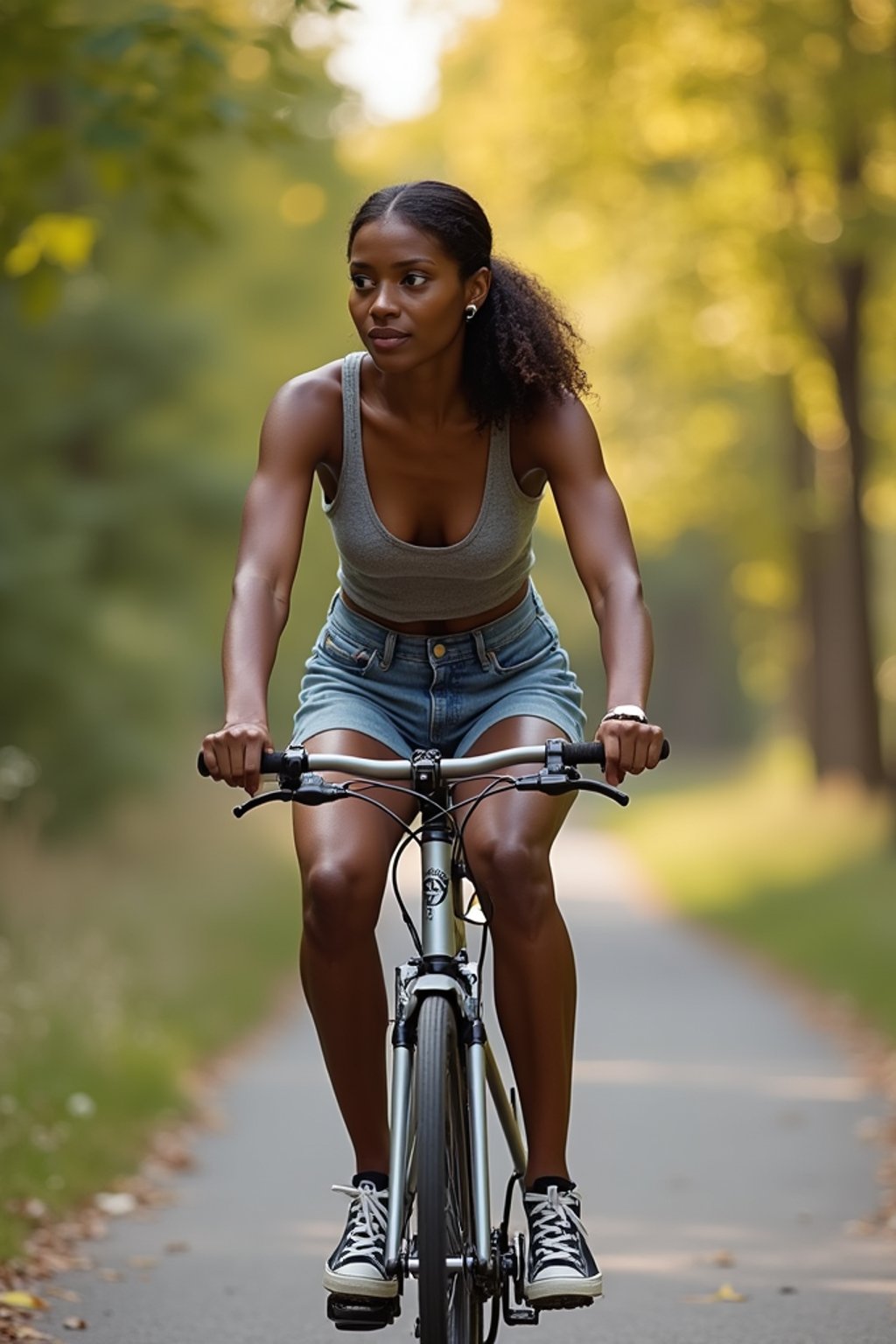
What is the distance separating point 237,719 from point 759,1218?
3.66 m

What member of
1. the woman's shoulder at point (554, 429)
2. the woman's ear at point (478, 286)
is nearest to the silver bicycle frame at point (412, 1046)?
the woman's shoulder at point (554, 429)

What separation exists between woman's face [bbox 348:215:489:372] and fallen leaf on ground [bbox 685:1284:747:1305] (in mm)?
2656

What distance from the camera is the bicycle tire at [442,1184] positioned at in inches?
144

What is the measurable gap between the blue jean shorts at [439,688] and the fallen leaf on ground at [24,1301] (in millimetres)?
1722

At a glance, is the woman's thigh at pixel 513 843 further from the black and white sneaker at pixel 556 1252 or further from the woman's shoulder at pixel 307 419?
the woman's shoulder at pixel 307 419

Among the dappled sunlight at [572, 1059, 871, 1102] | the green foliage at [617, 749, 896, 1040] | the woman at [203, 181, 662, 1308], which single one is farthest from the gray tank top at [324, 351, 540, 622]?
the green foliage at [617, 749, 896, 1040]

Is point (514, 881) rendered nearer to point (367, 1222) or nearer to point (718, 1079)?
point (367, 1222)

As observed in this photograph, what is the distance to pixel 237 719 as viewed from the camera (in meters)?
3.81

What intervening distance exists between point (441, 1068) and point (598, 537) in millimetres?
1001

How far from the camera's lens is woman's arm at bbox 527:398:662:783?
405 cm

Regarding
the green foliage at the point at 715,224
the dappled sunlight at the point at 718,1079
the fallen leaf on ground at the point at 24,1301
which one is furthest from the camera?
the green foliage at the point at 715,224

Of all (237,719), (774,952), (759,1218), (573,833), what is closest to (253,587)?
(237,719)

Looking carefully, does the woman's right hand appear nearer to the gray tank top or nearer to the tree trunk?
the gray tank top

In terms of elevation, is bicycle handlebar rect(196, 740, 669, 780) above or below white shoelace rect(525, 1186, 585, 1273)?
above
